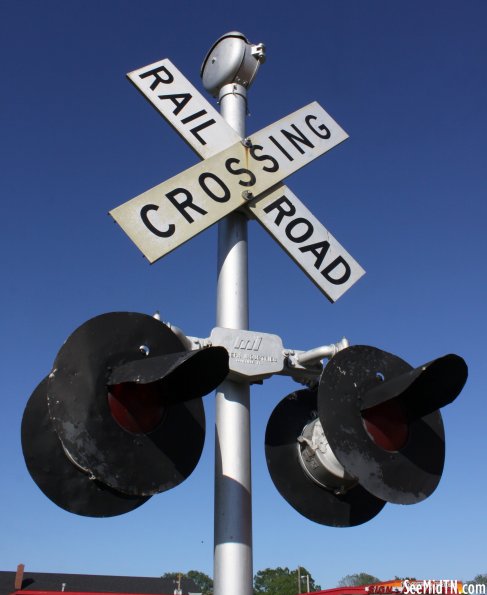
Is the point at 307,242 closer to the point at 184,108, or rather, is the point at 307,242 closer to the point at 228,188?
the point at 228,188

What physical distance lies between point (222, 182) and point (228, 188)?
0.05 meters

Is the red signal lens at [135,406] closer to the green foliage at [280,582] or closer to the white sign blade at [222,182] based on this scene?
the white sign blade at [222,182]

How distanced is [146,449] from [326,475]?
141cm

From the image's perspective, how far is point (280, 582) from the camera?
76312 millimetres

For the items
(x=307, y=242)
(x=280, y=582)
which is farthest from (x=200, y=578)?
(x=307, y=242)

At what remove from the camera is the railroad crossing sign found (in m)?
3.82

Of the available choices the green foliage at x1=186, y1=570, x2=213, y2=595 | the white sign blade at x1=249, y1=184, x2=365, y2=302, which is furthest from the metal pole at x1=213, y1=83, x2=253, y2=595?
the green foliage at x1=186, y1=570, x2=213, y2=595

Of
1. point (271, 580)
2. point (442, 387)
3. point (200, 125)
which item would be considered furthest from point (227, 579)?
point (271, 580)

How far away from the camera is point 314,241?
432 cm

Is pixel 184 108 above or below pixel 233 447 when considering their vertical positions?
above

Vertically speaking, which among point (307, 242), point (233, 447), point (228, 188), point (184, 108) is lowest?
point (233, 447)

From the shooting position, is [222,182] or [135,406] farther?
[222,182]

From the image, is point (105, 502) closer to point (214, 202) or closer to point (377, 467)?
point (377, 467)

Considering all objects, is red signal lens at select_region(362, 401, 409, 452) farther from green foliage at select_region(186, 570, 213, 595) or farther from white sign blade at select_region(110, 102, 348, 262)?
green foliage at select_region(186, 570, 213, 595)
